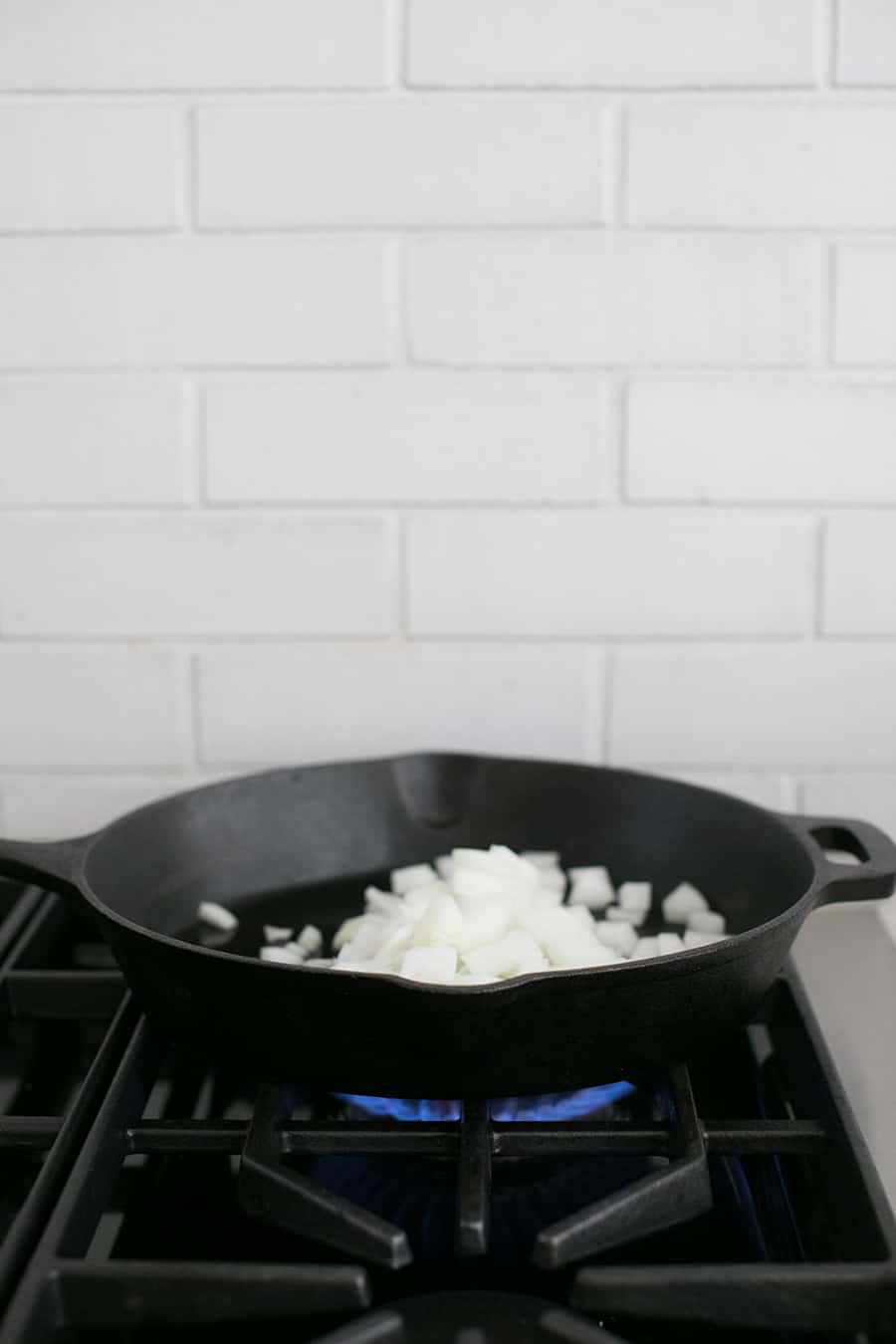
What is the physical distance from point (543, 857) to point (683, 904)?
0.38ft

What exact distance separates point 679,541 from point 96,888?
0.51m

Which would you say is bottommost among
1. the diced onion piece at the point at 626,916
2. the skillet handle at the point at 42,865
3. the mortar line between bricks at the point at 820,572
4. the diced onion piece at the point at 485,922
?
the diced onion piece at the point at 626,916

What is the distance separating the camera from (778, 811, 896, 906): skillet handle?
30.1 inches

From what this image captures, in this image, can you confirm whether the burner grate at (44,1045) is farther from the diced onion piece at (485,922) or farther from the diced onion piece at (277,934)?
the diced onion piece at (485,922)

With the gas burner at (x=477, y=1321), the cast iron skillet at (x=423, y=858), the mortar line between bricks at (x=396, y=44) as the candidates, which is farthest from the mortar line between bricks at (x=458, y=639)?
the gas burner at (x=477, y=1321)

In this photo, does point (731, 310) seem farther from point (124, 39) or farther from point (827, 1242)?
point (827, 1242)

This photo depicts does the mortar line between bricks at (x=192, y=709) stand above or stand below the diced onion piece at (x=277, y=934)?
above

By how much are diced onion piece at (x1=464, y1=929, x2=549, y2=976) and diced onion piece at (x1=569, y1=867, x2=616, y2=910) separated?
0.48ft

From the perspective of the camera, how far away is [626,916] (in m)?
0.90

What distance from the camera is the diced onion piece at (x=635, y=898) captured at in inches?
35.7

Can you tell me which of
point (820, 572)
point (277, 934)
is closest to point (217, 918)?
point (277, 934)

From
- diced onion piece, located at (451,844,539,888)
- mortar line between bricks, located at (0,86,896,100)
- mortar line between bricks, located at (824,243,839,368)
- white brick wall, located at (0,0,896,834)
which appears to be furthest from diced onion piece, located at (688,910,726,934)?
mortar line between bricks, located at (0,86,896,100)

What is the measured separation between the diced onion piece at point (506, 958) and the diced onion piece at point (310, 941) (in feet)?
0.49

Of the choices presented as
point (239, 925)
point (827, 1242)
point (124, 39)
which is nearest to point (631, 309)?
point (124, 39)
